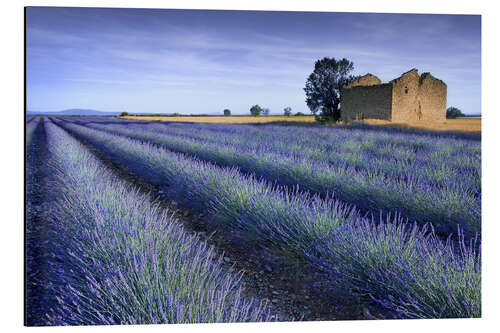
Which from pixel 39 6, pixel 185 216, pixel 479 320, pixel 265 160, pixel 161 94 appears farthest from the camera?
pixel 265 160

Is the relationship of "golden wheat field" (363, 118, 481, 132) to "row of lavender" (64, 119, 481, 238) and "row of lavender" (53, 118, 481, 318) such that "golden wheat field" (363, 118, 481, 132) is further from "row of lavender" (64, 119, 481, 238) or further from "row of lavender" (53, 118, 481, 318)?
"row of lavender" (53, 118, 481, 318)

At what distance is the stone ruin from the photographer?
10.4 feet

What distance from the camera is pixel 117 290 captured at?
1591 millimetres

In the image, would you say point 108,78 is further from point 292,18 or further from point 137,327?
point 137,327

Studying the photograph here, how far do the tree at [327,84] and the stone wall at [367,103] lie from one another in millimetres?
123

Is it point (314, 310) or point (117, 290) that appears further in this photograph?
point (314, 310)

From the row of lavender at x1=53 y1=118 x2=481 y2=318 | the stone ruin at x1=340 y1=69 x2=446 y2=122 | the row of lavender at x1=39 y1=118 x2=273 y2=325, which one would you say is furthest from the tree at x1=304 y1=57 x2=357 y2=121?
the row of lavender at x1=39 y1=118 x2=273 y2=325

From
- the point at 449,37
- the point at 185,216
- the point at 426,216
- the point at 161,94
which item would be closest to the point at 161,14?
the point at 161,94

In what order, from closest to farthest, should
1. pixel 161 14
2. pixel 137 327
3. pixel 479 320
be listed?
pixel 137 327
pixel 479 320
pixel 161 14

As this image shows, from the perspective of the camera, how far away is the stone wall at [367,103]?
3.74 m

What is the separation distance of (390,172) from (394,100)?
2.66ft

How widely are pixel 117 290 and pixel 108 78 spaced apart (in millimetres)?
1832

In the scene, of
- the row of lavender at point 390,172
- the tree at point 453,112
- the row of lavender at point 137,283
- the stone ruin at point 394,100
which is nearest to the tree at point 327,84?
the stone ruin at point 394,100

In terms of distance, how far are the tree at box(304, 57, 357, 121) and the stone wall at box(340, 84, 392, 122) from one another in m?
0.12
